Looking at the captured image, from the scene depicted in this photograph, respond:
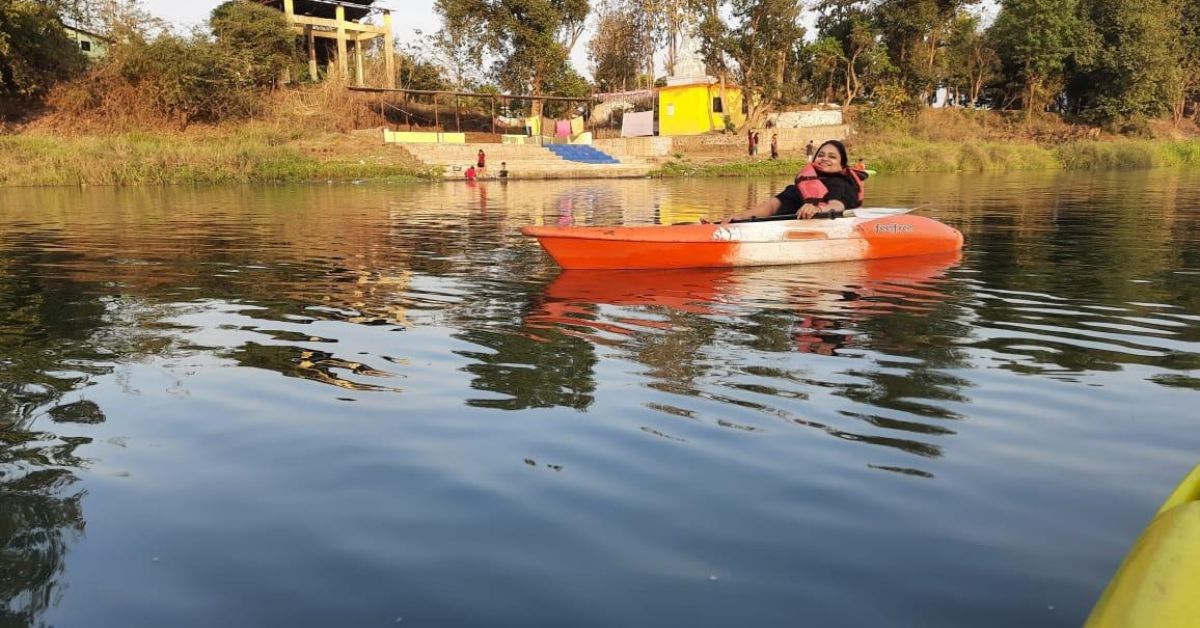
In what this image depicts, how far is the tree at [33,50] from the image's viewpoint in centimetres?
3291

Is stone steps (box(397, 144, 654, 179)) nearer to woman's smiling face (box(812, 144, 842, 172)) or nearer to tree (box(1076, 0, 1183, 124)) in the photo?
woman's smiling face (box(812, 144, 842, 172))

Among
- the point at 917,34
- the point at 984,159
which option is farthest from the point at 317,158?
the point at 917,34

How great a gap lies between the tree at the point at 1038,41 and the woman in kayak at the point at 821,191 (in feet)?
135

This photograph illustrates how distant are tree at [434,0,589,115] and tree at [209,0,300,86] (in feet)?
29.9

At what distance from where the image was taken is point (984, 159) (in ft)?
118

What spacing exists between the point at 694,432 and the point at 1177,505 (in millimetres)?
2176

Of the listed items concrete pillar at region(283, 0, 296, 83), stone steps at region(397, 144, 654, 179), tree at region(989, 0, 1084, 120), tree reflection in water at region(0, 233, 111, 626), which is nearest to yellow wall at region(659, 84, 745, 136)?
stone steps at region(397, 144, 654, 179)

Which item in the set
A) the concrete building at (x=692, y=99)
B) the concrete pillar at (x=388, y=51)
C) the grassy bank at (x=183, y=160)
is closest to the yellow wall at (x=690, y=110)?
→ the concrete building at (x=692, y=99)

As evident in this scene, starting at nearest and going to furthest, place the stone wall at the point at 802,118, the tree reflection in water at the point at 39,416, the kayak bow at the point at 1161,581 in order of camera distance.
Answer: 1. the kayak bow at the point at 1161,581
2. the tree reflection in water at the point at 39,416
3. the stone wall at the point at 802,118

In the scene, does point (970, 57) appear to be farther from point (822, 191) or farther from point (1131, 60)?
point (822, 191)

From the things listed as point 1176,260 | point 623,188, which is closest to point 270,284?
point 1176,260

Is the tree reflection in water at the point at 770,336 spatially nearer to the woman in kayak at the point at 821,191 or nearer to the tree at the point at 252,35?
the woman in kayak at the point at 821,191

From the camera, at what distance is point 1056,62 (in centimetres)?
4478

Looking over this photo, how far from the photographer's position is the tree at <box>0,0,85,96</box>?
32906mm
